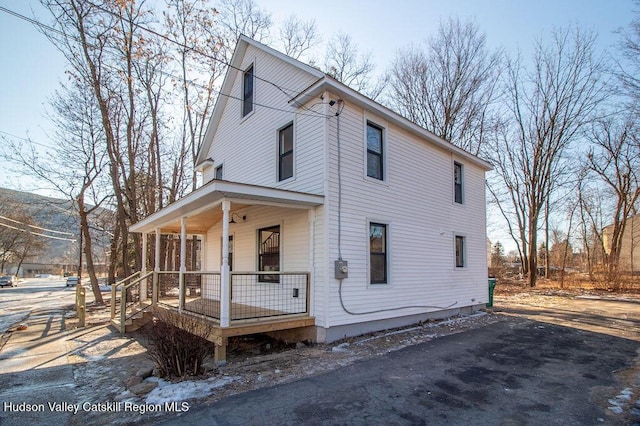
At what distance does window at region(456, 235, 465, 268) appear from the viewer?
1120cm

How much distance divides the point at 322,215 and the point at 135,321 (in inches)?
250

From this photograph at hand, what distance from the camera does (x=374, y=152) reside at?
8.59 m

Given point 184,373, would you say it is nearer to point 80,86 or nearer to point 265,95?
point 265,95

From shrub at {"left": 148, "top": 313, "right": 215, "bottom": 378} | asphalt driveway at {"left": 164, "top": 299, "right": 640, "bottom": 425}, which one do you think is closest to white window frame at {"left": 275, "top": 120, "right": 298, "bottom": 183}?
shrub at {"left": 148, "top": 313, "right": 215, "bottom": 378}

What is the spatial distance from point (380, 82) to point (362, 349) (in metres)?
19.0

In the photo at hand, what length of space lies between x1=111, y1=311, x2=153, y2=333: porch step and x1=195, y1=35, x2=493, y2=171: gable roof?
18.3 feet

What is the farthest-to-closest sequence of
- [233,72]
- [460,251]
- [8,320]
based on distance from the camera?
1. [8,320]
2. [460,251]
3. [233,72]

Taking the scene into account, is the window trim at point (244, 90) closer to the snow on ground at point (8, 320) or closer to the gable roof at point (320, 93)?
the gable roof at point (320, 93)

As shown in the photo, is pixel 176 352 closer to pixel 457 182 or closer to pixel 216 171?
pixel 216 171

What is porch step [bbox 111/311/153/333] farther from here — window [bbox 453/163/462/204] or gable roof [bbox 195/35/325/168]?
window [bbox 453/163/462/204]

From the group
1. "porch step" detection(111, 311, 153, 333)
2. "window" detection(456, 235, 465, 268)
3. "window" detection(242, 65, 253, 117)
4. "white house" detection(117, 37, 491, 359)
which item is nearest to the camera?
"white house" detection(117, 37, 491, 359)

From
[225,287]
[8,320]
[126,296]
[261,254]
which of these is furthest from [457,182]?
[8,320]

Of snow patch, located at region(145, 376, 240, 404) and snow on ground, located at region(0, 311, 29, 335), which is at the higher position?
snow patch, located at region(145, 376, 240, 404)

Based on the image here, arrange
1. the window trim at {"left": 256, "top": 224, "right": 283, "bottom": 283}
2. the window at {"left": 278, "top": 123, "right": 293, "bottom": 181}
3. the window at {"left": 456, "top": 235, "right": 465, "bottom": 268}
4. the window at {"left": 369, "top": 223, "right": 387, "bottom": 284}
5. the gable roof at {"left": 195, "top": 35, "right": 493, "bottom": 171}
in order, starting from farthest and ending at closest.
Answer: the window at {"left": 456, "top": 235, "right": 465, "bottom": 268}
the window at {"left": 278, "top": 123, "right": 293, "bottom": 181}
the window trim at {"left": 256, "top": 224, "right": 283, "bottom": 283}
the window at {"left": 369, "top": 223, "right": 387, "bottom": 284}
the gable roof at {"left": 195, "top": 35, "right": 493, "bottom": 171}
